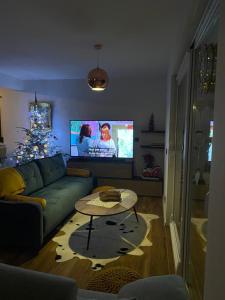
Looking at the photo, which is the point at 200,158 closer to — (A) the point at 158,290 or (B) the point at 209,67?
(B) the point at 209,67

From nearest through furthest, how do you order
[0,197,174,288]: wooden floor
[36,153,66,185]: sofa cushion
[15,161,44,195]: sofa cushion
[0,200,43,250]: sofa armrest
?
1. [0,197,174,288]: wooden floor
2. [0,200,43,250]: sofa armrest
3. [15,161,44,195]: sofa cushion
4. [36,153,66,185]: sofa cushion

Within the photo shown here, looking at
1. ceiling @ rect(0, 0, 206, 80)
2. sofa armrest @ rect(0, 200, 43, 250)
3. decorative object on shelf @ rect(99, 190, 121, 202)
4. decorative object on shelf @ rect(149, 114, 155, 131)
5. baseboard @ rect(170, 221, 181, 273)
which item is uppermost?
ceiling @ rect(0, 0, 206, 80)

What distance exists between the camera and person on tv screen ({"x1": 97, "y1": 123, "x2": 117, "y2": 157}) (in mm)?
5344

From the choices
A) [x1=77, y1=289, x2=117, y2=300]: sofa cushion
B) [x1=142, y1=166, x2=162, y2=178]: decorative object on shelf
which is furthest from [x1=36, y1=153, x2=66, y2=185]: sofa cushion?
[x1=77, y1=289, x2=117, y2=300]: sofa cushion

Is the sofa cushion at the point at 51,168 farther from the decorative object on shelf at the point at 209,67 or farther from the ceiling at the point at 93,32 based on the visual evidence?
the decorative object on shelf at the point at 209,67

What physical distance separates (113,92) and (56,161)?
6.98ft

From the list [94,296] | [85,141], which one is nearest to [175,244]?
[94,296]

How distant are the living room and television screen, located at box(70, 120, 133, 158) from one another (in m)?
0.19

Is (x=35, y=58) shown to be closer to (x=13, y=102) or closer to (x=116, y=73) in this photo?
(x=116, y=73)

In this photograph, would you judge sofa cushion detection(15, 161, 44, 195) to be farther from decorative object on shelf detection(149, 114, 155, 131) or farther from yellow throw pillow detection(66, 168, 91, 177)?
decorative object on shelf detection(149, 114, 155, 131)

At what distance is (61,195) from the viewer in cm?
346

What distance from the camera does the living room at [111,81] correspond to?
2.21 meters

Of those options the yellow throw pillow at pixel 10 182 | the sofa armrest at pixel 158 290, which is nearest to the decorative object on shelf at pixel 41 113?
the yellow throw pillow at pixel 10 182

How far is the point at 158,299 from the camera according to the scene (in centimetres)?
112
